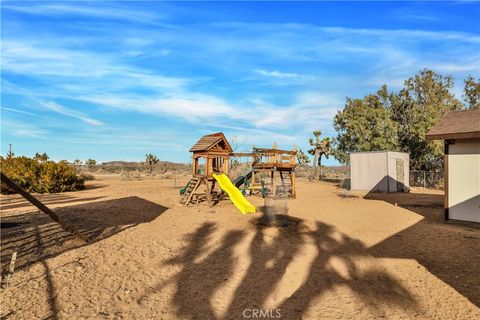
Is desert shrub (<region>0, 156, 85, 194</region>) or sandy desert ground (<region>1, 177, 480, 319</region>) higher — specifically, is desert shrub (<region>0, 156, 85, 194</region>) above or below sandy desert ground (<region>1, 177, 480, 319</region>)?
above

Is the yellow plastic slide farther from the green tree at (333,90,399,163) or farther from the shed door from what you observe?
the green tree at (333,90,399,163)

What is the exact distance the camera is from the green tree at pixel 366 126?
115 feet

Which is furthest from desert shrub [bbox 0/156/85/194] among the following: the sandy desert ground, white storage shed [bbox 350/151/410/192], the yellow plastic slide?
white storage shed [bbox 350/151/410/192]

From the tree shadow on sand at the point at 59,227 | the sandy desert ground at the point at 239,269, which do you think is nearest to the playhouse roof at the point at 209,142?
the tree shadow on sand at the point at 59,227

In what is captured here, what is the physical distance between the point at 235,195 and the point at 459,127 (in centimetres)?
986

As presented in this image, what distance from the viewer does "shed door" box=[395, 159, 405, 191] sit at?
27198 millimetres

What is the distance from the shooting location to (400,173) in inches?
1085

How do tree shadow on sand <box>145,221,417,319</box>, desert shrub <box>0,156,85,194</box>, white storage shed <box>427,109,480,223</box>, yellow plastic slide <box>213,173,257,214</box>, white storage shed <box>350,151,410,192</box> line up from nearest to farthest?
tree shadow on sand <box>145,221,417,319</box>
white storage shed <box>427,109,480,223</box>
yellow plastic slide <box>213,173,257,214</box>
desert shrub <box>0,156,85,194</box>
white storage shed <box>350,151,410,192</box>

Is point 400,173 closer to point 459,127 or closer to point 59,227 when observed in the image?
point 459,127

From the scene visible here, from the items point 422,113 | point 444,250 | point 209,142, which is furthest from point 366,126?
point 444,250

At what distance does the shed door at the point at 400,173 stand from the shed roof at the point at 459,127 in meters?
12.9

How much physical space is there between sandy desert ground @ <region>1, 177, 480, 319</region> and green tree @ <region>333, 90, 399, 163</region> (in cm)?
2426

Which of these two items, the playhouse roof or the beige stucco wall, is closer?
the beige stucco wall

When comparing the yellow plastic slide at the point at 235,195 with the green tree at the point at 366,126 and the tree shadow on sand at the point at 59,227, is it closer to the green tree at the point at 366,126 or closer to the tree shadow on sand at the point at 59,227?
the tree shadow on sand at the point at 59,227
